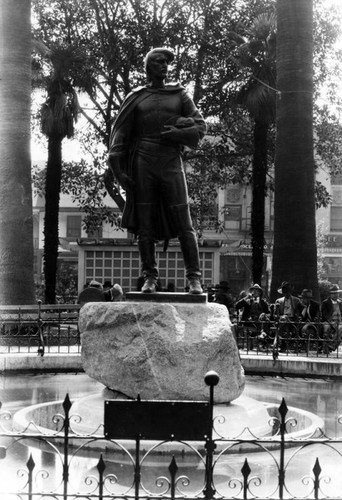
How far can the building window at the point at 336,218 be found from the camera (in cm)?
5325

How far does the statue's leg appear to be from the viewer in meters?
7.08

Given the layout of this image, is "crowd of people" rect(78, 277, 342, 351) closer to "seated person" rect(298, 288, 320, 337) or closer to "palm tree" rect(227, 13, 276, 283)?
"seated person" rect(298, 288, 320, 337)

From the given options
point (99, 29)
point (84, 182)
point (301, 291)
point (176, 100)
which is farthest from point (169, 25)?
point (176, 100)

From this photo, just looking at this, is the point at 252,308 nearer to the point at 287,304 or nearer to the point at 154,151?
the point at 287,304

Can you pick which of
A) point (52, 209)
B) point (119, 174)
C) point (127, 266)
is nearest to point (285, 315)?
point (119, 174)

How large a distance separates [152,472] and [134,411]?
147cm

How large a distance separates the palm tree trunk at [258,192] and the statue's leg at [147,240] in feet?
46.9

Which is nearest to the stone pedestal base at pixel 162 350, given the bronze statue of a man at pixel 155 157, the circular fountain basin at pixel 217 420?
the circular fountain basin at pixel 217 420

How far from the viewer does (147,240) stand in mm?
7152

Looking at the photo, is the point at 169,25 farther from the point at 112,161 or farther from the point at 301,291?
the point at 112,161

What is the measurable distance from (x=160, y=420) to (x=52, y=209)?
755 inches

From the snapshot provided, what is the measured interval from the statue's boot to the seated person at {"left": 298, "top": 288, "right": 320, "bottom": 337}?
544 centimetres

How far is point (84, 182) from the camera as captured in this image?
25.1 m

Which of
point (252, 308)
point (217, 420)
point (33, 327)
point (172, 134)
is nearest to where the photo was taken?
point (217, 420)
